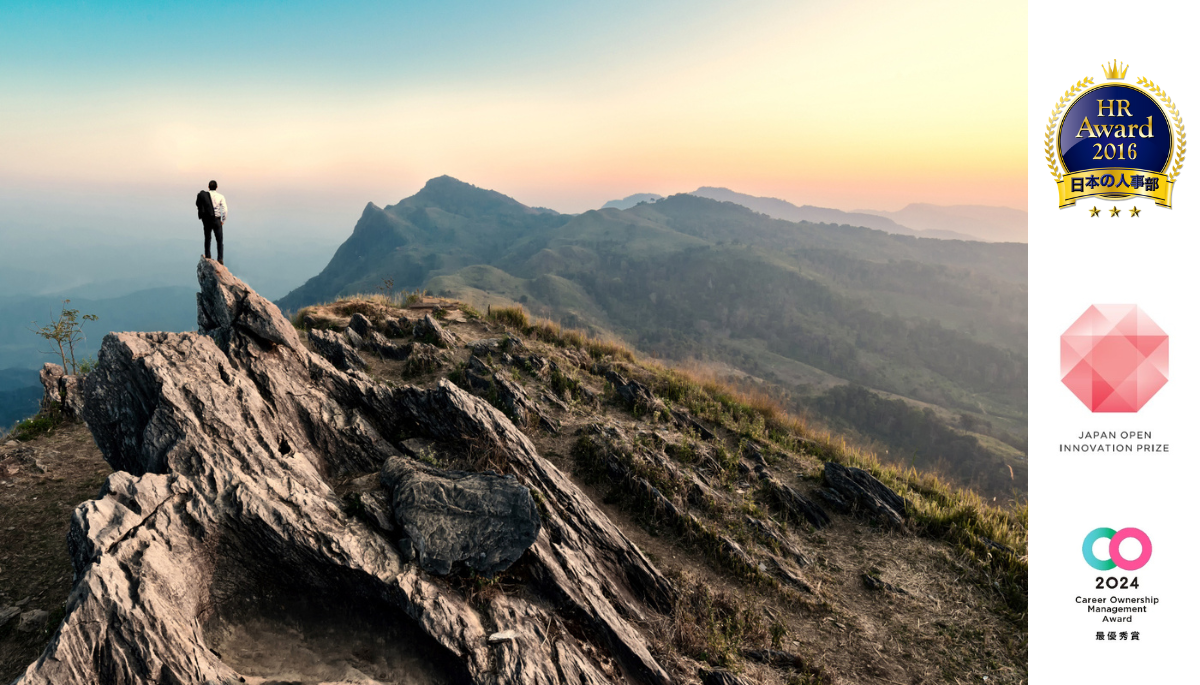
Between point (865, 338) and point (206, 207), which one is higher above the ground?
point (206, 207)

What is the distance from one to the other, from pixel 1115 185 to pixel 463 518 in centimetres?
1227

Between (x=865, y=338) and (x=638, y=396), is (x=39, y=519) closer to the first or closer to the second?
(x=638, y=396)

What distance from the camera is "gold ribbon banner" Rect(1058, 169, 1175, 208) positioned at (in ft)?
Result: 26.1

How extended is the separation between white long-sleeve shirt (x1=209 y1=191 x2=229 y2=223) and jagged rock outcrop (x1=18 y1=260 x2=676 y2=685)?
2600 millimetres

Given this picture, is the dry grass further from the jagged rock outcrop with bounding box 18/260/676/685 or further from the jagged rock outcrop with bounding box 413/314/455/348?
the jagged rock outcrop with bounding box 413/314/455/348

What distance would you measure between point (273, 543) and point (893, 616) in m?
11.5

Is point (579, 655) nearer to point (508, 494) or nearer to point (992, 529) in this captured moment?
point (508, 494)

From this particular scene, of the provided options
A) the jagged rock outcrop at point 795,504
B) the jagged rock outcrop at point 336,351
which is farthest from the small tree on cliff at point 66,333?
the jagged rock outcrop at point 795,504

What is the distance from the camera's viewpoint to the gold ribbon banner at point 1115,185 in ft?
26.1

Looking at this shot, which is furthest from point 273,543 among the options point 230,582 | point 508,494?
point 508,494

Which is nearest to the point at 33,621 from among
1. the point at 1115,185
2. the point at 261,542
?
the point at 261,542

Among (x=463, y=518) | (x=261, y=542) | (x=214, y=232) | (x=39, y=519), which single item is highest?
(x=214, y=232)

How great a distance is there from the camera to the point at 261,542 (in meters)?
6.91

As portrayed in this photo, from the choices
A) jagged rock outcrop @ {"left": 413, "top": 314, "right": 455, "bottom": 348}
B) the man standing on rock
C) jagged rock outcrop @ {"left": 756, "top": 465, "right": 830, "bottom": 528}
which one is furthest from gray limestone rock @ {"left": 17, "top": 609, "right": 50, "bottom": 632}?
jagged rock outcrop @ {"left": 756, "top": 465, "right": 830, "bottom": 528}
